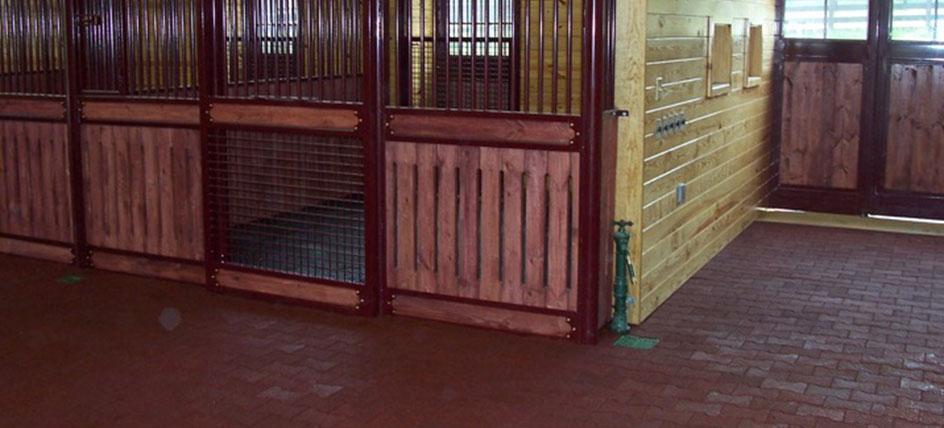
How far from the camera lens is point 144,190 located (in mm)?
5430

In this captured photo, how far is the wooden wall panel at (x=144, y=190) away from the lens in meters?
5.27

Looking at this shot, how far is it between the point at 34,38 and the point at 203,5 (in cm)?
151

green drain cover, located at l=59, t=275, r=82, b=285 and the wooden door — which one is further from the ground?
the wooden door

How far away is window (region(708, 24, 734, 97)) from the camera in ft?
18.6

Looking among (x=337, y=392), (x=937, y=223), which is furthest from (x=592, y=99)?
(x=937, y=223)

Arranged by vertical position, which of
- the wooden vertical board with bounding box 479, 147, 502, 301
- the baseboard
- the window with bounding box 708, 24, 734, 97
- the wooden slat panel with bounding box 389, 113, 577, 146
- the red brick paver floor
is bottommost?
the red brick paver floor

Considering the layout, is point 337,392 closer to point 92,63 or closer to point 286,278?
point 286,278

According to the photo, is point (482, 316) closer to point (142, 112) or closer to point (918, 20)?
point (142, 112)

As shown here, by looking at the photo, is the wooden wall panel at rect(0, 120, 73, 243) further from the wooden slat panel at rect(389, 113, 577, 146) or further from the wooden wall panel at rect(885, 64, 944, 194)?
the wooden wall panel at rect(885, 64, 944, 194)

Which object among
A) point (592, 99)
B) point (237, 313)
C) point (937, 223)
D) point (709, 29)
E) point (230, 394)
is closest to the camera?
point (230, 394)

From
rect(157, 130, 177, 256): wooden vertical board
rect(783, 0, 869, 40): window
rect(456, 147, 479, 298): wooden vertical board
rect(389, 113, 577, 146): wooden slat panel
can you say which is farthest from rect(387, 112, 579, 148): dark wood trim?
rect(783, 0, 869, 40): window

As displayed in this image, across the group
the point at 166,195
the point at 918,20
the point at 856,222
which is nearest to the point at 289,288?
the point at 166,195

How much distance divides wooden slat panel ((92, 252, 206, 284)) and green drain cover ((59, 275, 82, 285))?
184 millimetres

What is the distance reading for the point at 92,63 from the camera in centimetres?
A: 560
